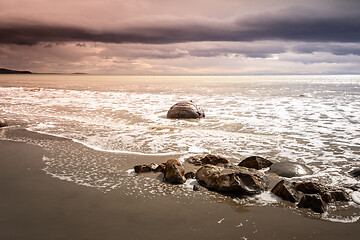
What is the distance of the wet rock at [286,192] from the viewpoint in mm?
3881

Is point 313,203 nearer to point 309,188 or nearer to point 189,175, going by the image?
point 309,188

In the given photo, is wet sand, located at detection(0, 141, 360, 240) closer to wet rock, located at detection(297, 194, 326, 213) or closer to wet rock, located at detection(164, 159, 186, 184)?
wet rock, located at detection(297, 194, 326, 213)

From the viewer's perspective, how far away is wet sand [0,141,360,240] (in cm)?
304

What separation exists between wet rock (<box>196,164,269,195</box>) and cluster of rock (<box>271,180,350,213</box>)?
0.86 feet

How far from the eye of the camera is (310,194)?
394cm

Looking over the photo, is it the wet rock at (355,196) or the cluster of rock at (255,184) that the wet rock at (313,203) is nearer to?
the cluster of rock at (255,184)

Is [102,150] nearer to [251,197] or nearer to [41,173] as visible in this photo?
[41,173]

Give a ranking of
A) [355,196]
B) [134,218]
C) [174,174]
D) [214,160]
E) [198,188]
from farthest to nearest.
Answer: [214,160]
[174,174]
[198,188]
[355,196]
[134,218]

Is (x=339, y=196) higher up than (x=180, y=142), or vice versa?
(x=339, y=196)

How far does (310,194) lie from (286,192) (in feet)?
1.12

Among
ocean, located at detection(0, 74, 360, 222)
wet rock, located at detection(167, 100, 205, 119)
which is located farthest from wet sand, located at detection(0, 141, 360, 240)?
wet rock, located at detection(167, 100, 205, 119)

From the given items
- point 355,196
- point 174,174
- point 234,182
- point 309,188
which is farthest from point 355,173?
point 174,174

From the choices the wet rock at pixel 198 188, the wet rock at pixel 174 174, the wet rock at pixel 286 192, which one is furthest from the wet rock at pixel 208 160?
the wet rock at pixel 286 192

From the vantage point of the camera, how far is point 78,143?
7.20 m
